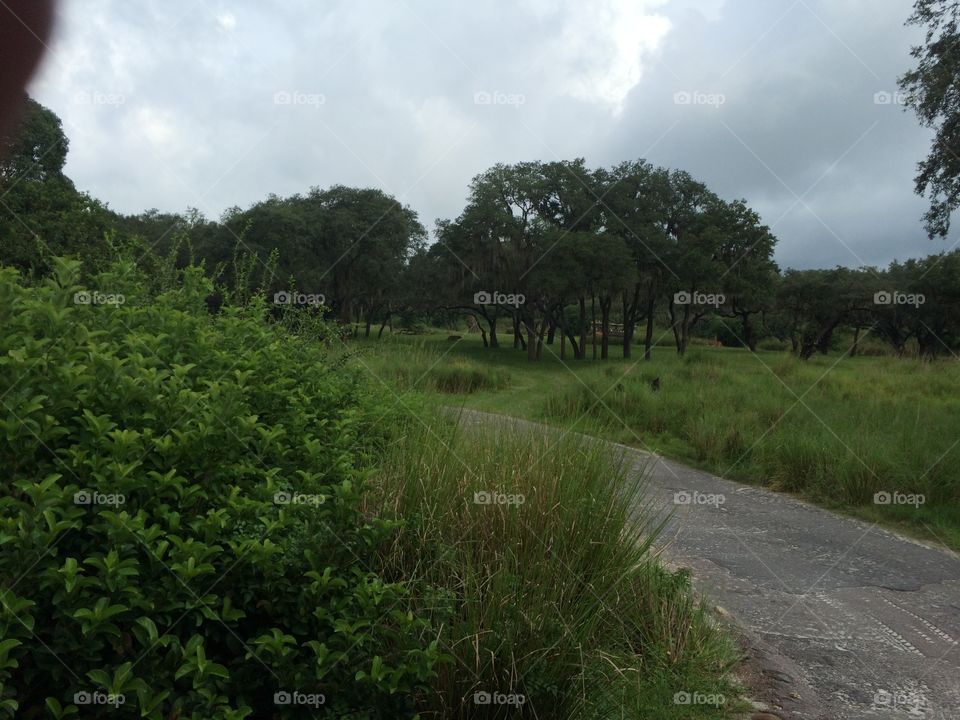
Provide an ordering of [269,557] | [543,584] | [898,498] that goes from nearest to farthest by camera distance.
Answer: [269,557]
[543,584]
[898,498]

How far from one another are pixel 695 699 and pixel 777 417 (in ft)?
30.3

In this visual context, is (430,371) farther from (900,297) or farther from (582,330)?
(900,297)

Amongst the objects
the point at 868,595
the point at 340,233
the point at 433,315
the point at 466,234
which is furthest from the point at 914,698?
the point at 433,315

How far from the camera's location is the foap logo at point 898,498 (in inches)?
312

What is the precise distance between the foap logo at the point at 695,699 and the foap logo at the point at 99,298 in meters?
3.36

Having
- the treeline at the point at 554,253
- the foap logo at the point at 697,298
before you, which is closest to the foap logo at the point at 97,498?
the foap logo at the point at 697,298

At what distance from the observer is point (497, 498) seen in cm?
410

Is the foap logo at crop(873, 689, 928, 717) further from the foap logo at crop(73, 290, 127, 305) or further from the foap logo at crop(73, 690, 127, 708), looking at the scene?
the foap logo at crop(73, 290, 127, 305)

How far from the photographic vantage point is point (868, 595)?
5371 millimetres

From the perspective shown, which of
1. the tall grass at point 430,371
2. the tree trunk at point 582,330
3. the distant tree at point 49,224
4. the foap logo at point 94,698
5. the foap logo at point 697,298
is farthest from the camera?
the tree trunk at point 582,330

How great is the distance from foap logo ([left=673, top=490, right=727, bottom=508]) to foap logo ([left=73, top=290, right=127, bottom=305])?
5788 millimetres

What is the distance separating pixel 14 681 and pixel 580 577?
93.9 inches

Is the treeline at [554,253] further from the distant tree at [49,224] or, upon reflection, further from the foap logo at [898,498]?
the foap logo at [898,498]

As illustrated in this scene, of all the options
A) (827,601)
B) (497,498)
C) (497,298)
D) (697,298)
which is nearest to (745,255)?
(697,298)
